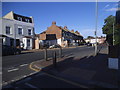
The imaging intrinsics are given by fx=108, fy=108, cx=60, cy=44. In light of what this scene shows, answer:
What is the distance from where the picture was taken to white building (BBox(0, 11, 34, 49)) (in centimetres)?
2361

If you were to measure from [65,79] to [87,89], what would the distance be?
1325 millimetres

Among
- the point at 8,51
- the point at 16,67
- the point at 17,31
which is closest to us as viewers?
Result: the point at 16,67

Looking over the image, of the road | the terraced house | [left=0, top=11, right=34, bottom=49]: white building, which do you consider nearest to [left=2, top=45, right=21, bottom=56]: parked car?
the road

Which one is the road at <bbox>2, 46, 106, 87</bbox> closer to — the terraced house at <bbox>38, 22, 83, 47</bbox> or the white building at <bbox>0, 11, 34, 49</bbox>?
the white building at <bbox>0, 11, 34, 49</bbox>

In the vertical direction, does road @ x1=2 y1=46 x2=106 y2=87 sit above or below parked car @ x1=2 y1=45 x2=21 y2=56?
below

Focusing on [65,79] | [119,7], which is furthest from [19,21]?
[65,79]

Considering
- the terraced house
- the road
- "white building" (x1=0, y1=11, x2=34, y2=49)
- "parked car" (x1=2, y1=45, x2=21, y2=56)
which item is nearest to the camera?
the road

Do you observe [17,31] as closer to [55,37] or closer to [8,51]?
[8,51]

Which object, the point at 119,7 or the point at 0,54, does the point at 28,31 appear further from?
the point at 119,7

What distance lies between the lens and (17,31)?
1033 inches

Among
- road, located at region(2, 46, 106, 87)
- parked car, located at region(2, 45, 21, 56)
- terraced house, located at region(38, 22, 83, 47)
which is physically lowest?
road, located at region(2, 46, 106, 87)

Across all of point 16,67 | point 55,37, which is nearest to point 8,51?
point 16,67

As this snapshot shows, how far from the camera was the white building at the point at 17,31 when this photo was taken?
2361 cm

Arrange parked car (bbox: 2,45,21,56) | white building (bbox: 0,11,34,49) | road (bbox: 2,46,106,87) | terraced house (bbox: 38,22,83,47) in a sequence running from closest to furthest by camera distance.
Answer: road (bbox: 2,46,106,87) < parked car (bbox: 2,45,21,56) < white building (bbox: 0,11,34,49) < terraced house (bbox: 38,22,83,47)
